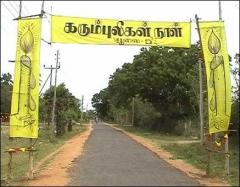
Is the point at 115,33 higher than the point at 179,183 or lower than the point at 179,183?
higher

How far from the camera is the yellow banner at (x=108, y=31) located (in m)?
16.0

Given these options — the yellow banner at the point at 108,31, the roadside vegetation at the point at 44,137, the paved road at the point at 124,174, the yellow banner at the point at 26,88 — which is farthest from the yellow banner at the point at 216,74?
the roadside vegetation at the point at 44,137

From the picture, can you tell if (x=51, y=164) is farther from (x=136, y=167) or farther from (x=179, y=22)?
(x=179, y=22)

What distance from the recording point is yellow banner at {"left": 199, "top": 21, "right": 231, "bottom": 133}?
16.1 meters

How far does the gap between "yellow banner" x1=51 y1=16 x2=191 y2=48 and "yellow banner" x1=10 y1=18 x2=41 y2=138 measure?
1.20 meters

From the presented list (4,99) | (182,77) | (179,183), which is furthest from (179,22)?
(4,99)

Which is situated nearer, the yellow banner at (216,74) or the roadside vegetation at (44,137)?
the yellow banner at (216,74)

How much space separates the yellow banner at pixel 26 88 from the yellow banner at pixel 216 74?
5.23 metres

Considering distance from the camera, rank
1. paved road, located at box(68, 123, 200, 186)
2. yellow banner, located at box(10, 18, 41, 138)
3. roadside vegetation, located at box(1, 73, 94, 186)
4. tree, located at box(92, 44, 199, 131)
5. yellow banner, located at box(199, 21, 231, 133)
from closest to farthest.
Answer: paved road, located at box(68, 123, 200, 186)
yellow banner, located at box(10, 18, 41, 138)
yellow banner, located at box(199, 21, 231, 133)
roadside vegetation, located at box(1, 73, 94, 186)
tree, located at box(92, 44, 199, 131)

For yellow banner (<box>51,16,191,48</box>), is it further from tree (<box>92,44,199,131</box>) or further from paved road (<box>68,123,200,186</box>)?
tree (<box>92,44,199,131</box>)

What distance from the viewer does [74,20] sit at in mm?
16078

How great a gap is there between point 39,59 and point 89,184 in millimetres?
4018

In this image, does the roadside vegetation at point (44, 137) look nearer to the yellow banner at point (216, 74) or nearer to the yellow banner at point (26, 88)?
the yellow banner at point (26, 88)

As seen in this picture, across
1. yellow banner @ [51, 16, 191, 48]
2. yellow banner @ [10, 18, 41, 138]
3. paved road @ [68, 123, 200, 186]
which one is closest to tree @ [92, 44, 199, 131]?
paved road @ [68, 123, 200, 186]
